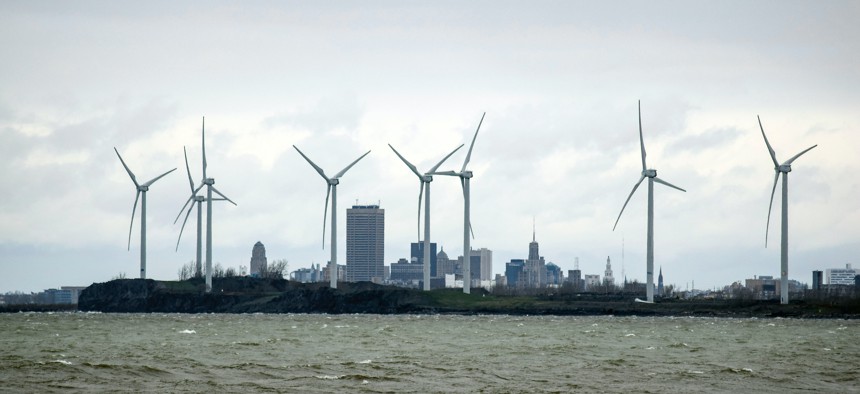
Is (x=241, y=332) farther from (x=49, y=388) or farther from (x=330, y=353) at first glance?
(x=49, y=388)

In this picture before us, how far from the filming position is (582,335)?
115750 millimetres

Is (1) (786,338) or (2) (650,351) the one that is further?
(1) (786,338)

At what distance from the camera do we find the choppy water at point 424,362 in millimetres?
61566

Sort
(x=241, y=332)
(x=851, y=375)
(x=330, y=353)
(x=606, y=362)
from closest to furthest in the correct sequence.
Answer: (x=851, y=375)
(x=606, y=362)
(x=330, y=353)
(x=241, y=332)

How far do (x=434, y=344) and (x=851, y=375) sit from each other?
3470 cm

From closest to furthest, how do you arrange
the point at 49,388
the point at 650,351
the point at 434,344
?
the point at 49,388
the point at 650,351
the point at 434,344

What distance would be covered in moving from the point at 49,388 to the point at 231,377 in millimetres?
10111

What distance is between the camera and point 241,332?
11969 cm

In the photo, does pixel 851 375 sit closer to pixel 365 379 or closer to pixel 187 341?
pixel 365 379

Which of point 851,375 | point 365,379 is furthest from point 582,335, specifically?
point 365,379

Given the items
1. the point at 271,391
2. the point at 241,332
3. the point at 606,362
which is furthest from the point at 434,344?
the point at 271,391

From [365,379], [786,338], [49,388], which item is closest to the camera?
[49,388]

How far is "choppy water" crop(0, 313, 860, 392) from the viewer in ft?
202

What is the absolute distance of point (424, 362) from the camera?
75.8 m
